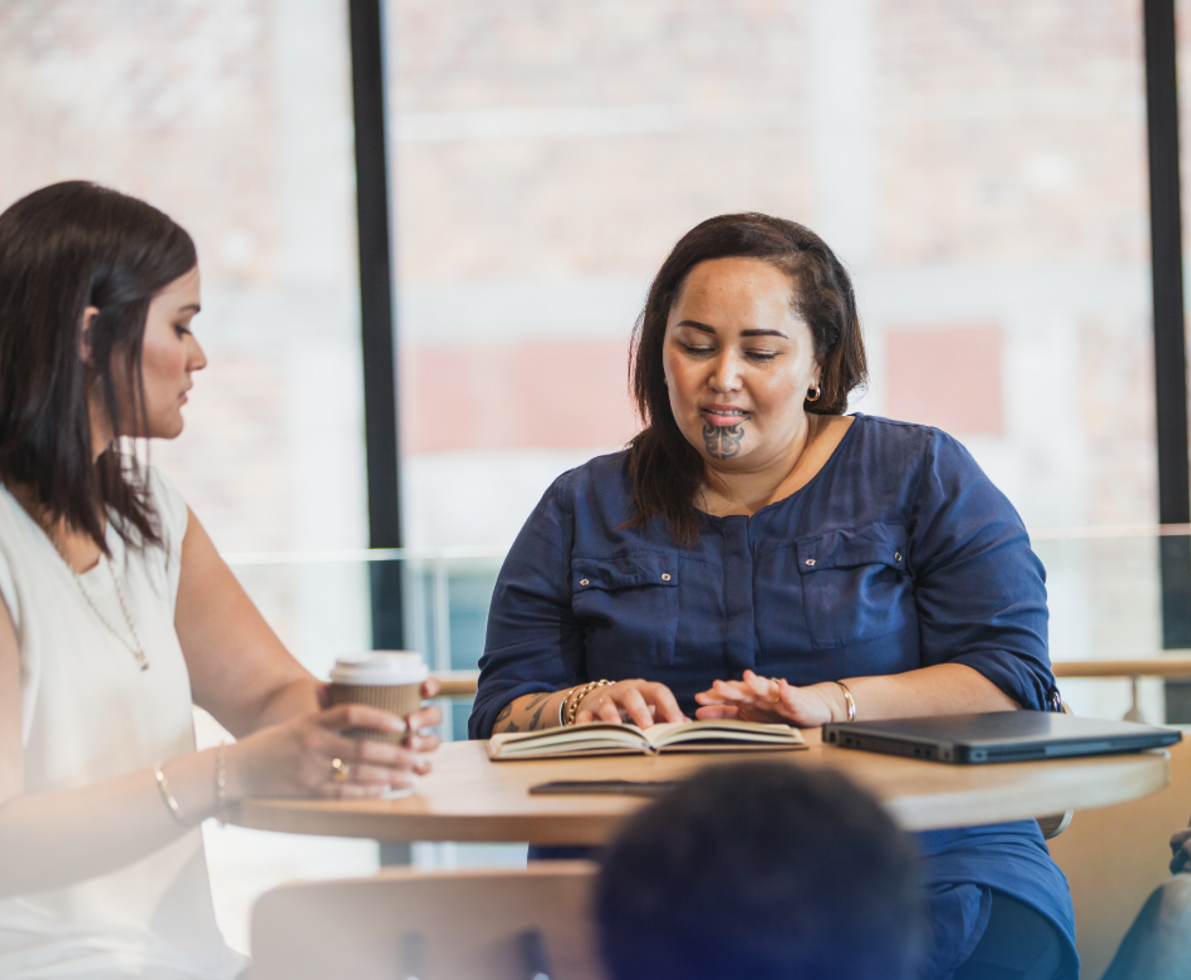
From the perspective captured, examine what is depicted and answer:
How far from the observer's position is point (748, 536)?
1866 millimetres

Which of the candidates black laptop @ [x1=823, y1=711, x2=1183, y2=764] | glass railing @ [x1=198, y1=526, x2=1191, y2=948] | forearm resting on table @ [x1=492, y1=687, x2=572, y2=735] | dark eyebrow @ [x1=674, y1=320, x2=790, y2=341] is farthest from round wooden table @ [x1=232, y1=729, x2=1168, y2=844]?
glass railing @ [x1=198, y1=526, x2=1191, y2=948]

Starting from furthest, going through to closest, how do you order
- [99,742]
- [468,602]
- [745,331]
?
[468,602] → [745,331] → [99,742]

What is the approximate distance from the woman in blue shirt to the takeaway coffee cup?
463mm

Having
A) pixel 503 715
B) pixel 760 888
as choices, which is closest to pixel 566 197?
pixel 503 715

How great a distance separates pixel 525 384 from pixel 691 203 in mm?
703

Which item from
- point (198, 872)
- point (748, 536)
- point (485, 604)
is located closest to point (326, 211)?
point (485, 604)

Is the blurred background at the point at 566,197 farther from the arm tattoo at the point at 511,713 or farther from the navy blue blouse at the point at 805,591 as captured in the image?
the arm tattoo at the point at 511,713

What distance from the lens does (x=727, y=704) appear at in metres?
1.60

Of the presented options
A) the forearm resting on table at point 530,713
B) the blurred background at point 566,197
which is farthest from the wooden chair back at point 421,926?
the blurred background at point 566,197

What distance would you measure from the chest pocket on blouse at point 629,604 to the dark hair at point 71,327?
710 mm

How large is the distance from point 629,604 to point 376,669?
723 millimetres

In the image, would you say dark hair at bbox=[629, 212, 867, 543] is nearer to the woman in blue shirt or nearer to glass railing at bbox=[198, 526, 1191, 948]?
the woman in blue shirt

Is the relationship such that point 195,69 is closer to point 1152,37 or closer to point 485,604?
point 485,604

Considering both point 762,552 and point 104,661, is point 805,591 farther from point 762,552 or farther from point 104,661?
point 104,661
